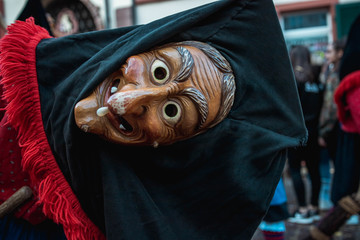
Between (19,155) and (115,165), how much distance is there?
39cm

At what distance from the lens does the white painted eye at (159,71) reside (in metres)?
1.04

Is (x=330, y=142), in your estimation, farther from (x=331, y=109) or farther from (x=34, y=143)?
(x=34, y=143)

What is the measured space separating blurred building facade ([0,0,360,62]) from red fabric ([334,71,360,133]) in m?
4.45

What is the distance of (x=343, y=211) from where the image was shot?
280cm

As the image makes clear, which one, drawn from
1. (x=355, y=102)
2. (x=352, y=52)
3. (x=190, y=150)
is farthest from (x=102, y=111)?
(x=352, y=52)

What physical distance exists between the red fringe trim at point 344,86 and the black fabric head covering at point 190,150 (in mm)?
1599

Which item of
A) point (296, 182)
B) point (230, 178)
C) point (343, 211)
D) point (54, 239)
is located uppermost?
point (230, 178)

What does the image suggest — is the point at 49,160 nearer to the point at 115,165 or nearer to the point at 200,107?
the point at 115,165

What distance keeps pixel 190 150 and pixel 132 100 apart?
27 cm

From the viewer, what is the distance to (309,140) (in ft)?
12.7

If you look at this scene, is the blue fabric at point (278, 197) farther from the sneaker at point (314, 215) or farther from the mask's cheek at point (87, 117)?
the sneaker at point (314, 215)

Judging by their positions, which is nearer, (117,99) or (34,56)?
(117,99)

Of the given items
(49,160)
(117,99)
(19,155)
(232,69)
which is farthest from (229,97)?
(19,155)

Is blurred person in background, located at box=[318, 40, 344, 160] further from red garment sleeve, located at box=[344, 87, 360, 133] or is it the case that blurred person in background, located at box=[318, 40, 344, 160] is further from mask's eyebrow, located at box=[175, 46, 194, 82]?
mask's eyebrow, located at box=[175, 46, 194, 82]
